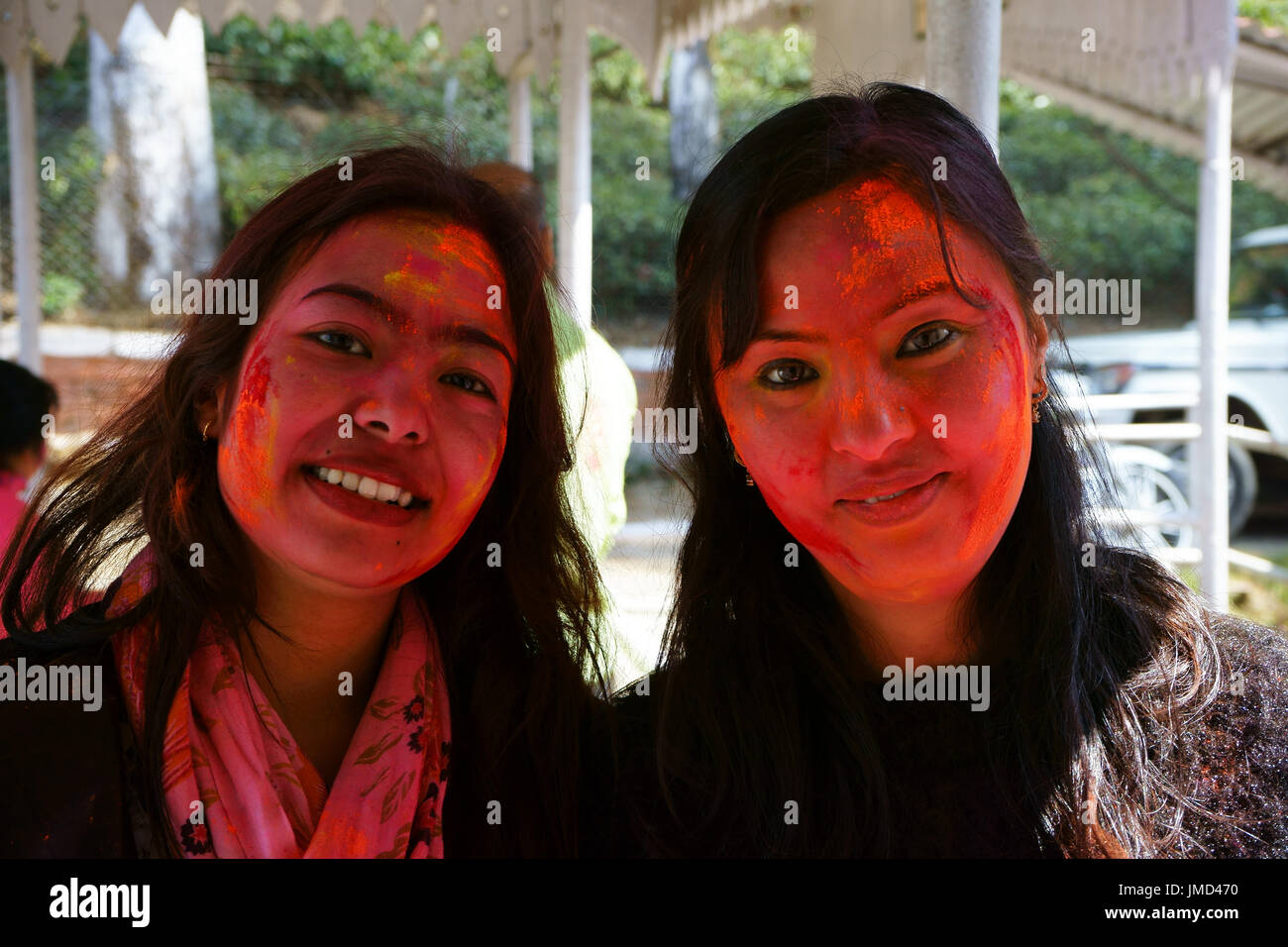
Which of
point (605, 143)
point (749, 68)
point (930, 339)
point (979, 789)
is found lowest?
point (979, 789)

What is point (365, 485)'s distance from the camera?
1.90 m

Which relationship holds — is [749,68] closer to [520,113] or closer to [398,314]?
[520,113]

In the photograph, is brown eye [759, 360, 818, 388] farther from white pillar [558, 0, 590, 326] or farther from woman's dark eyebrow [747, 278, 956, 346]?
white pillar [558, 0, 590, 326]

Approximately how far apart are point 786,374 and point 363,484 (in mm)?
→ 680

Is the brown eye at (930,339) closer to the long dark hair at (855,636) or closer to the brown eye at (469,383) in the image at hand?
the long dark hair at (855,636)

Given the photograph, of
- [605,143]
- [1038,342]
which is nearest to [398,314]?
[1038,342]

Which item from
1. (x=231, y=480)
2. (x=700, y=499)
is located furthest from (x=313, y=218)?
(x=700, y=499)

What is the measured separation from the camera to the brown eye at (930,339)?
6.16 feet

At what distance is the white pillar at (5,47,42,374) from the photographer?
5676 mm

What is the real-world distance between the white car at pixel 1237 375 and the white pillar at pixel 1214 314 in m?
2.85

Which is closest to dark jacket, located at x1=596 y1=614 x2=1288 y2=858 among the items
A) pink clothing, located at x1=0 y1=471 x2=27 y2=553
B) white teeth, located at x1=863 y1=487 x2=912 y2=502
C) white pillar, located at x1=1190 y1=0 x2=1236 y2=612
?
white teeth, located at x1=863 y1=487 x2=912 y2=502

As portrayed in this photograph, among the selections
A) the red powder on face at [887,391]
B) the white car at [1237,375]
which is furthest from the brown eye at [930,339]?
the white car at [1237,375]

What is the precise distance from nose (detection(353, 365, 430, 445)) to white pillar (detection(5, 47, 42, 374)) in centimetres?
450

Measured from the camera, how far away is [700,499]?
2.20 m
